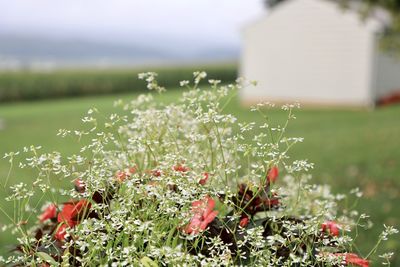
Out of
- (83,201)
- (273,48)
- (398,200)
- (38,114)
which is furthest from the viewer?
(38,114)

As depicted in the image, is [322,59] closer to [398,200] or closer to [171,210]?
[398,200]

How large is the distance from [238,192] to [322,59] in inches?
858

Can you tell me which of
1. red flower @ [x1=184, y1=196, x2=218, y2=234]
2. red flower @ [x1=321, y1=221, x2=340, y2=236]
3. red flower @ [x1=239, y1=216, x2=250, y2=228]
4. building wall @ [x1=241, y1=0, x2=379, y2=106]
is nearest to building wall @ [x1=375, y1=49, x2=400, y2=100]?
building wall @ [x1=241, y1=0, x2=379, y2=106]

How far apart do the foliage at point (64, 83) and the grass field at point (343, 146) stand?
1002 centimetres

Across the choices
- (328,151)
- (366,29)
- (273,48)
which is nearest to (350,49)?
(366,29)

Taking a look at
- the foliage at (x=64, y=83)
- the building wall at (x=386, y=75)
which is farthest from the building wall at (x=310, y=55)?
the foliage at (x=64, y=83)

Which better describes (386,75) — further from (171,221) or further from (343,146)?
(171,221)

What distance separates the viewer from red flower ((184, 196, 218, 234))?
2.25 meters

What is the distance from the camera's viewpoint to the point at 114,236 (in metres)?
2.18

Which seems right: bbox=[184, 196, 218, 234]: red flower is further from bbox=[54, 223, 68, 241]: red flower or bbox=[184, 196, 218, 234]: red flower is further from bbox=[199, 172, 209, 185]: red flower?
bbox=[54, 223, 68, 241]: red flower

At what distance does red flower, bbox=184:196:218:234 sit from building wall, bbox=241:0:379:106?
2095 centimetres

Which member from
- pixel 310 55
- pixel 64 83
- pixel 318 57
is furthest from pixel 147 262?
pixel 64 83

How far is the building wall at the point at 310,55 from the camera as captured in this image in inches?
905

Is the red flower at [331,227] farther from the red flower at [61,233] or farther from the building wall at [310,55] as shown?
the building wall at [310,55]
